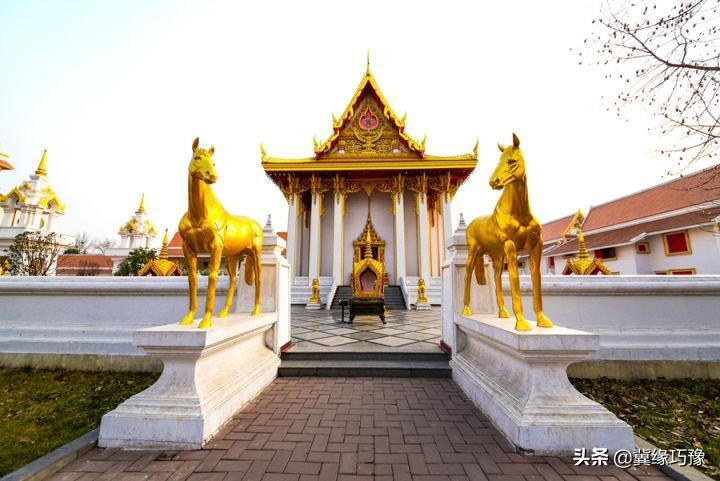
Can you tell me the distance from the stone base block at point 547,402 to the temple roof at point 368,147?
1139 cm

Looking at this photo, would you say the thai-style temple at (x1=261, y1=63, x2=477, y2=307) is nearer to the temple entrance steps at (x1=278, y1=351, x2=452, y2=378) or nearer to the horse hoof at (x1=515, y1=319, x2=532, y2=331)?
the temple entrance steps at (x1=278, y1=351, x2=452, y2=378)

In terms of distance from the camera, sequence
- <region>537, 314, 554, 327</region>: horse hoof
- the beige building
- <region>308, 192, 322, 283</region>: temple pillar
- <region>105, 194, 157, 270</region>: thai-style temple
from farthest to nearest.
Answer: <region>105, 194, 157, 270</region>: thai-style temple
<region>308, 192, 322, 283</region>: temple pillar
the beige building
<region>537, 314, 554, 327</region>: horse hoof

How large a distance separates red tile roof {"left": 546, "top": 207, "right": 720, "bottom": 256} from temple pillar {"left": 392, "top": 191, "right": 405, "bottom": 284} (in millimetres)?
11495

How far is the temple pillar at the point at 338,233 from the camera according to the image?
42.9 ft

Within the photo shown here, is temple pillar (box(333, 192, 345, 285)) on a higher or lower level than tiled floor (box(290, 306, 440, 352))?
higher

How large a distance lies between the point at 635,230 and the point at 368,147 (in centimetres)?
1532

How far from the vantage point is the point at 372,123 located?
14.6 meters

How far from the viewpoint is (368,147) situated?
1422cm

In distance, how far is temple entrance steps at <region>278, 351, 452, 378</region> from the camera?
3.81 m

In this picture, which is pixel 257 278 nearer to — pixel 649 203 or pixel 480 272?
pixel 480 272

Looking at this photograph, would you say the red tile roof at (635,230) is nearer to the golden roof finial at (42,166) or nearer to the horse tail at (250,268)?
the horse tail at (250,268)

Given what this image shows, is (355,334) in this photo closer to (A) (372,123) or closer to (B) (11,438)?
(B) (11,438)

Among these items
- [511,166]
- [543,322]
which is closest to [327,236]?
[511,166]

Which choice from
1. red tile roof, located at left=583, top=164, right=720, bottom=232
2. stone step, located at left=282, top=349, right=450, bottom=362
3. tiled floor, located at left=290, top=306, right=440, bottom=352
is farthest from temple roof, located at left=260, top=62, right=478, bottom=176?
red tile roof, located at left=583, top=164, right=720, bottom=232
